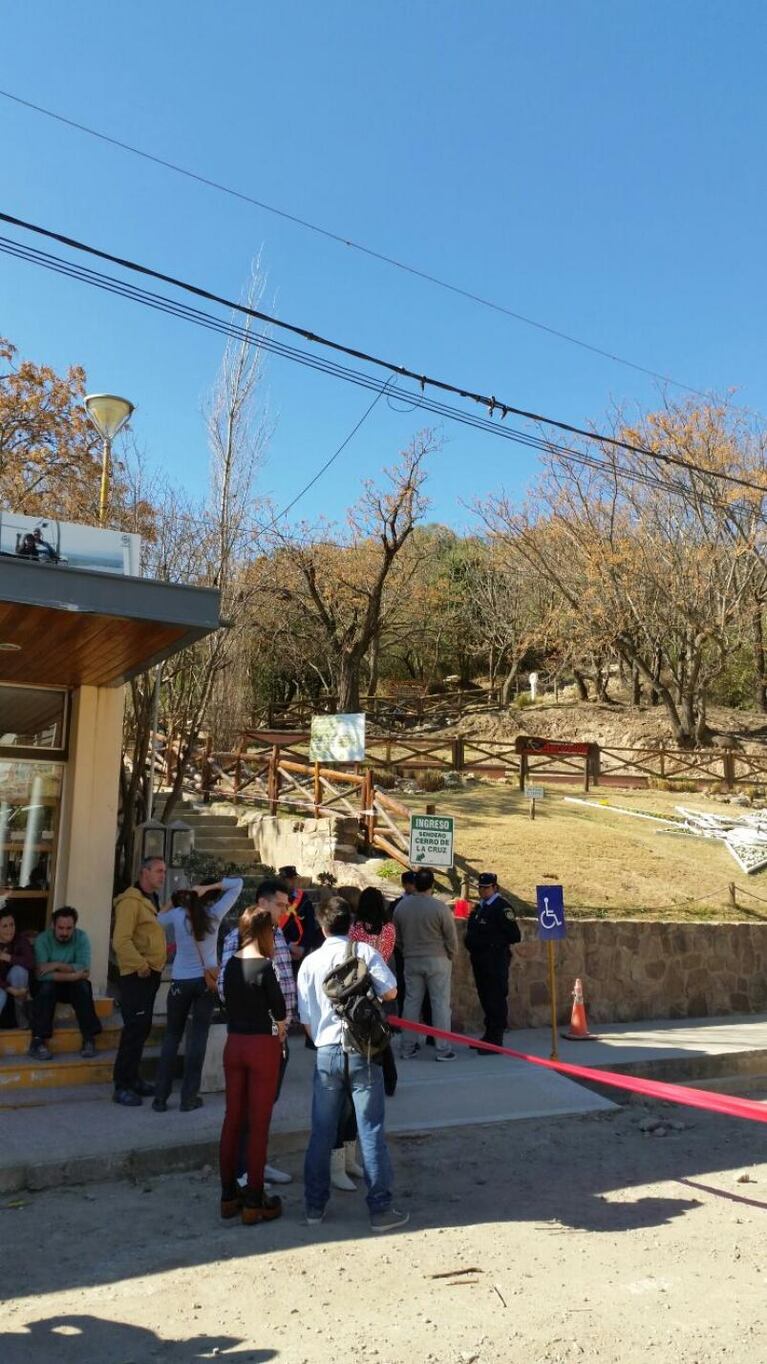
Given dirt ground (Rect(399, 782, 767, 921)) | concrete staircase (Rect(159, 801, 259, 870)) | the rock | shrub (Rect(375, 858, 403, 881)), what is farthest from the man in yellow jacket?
concrete staircase (Rect(159, 801, 259, 870))

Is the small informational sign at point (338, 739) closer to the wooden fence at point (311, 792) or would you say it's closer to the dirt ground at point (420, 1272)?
the wooden fence at point (311, 792)

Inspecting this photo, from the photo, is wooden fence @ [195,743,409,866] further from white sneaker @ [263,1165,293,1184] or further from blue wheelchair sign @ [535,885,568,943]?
white sneaker @ [263,1165,293,1184]

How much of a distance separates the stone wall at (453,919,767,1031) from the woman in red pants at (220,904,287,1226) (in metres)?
5.16

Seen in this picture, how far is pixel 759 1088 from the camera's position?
29.3 feet

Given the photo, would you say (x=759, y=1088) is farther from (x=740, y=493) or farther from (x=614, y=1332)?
(x=740, y=493)

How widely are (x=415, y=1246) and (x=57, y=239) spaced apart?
722 cm

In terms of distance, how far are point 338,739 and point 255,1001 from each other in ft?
29.1

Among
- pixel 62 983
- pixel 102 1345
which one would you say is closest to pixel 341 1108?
pixel 102 1345

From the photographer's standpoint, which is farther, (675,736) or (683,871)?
(675,736)

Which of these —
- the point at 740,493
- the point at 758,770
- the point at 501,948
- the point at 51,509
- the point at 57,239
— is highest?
the point at 740,493

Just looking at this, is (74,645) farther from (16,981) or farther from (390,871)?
(390,871)

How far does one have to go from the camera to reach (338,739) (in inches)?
543

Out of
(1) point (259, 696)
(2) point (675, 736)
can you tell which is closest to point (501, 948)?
(2) point (675, 736)

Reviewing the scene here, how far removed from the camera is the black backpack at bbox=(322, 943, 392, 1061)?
4895mm
